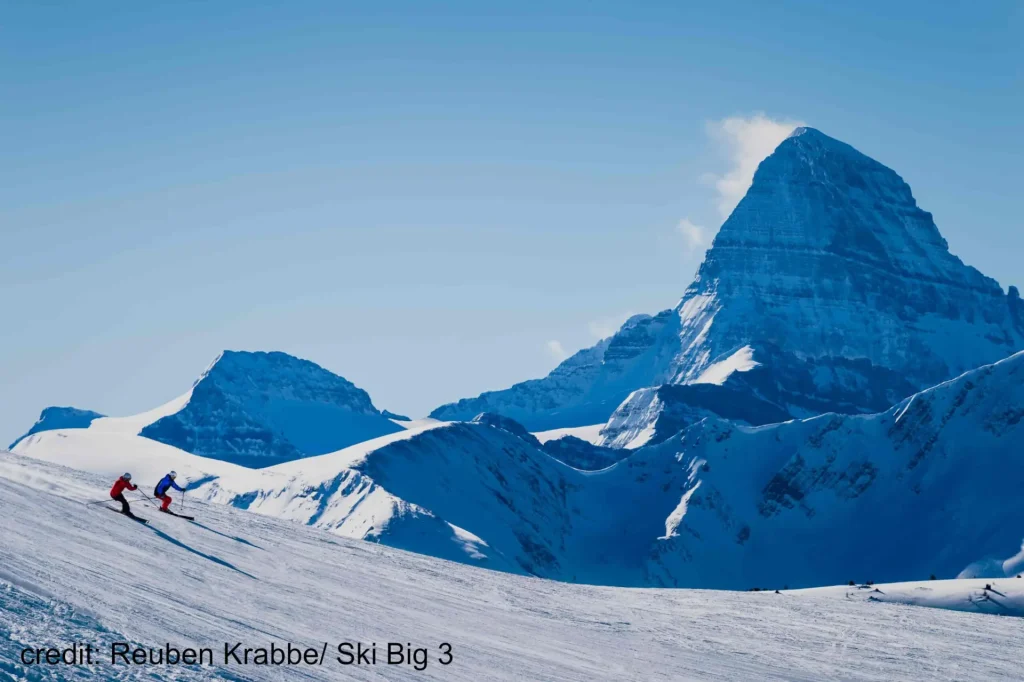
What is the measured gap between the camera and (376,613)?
37.5 metres

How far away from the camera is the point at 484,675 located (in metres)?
32.9

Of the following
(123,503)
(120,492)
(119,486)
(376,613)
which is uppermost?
(119,486)

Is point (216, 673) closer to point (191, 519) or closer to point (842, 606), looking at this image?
point (191, 519)

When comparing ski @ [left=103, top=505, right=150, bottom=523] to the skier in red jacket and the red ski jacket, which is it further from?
the red ski jacket

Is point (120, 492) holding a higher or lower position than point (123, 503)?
higher

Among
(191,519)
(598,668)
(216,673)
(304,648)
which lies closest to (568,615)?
(598,668)

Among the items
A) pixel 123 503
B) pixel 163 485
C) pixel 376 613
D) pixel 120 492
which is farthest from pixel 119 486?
pixel 376 613

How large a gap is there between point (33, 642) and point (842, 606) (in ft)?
114

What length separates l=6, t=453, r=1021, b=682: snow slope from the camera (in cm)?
2881

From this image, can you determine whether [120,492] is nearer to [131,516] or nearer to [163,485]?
[131,516]

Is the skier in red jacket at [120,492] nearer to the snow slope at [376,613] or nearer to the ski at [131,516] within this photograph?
the ski at [131,516]

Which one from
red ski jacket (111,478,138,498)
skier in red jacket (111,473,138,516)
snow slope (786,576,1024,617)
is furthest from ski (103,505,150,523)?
snow slope (786,576,1024,617)

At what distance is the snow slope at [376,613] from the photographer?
28.8m

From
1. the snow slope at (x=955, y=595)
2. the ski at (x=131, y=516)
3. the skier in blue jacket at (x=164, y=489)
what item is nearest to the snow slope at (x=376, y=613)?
the ski at (x=131, y=516)
